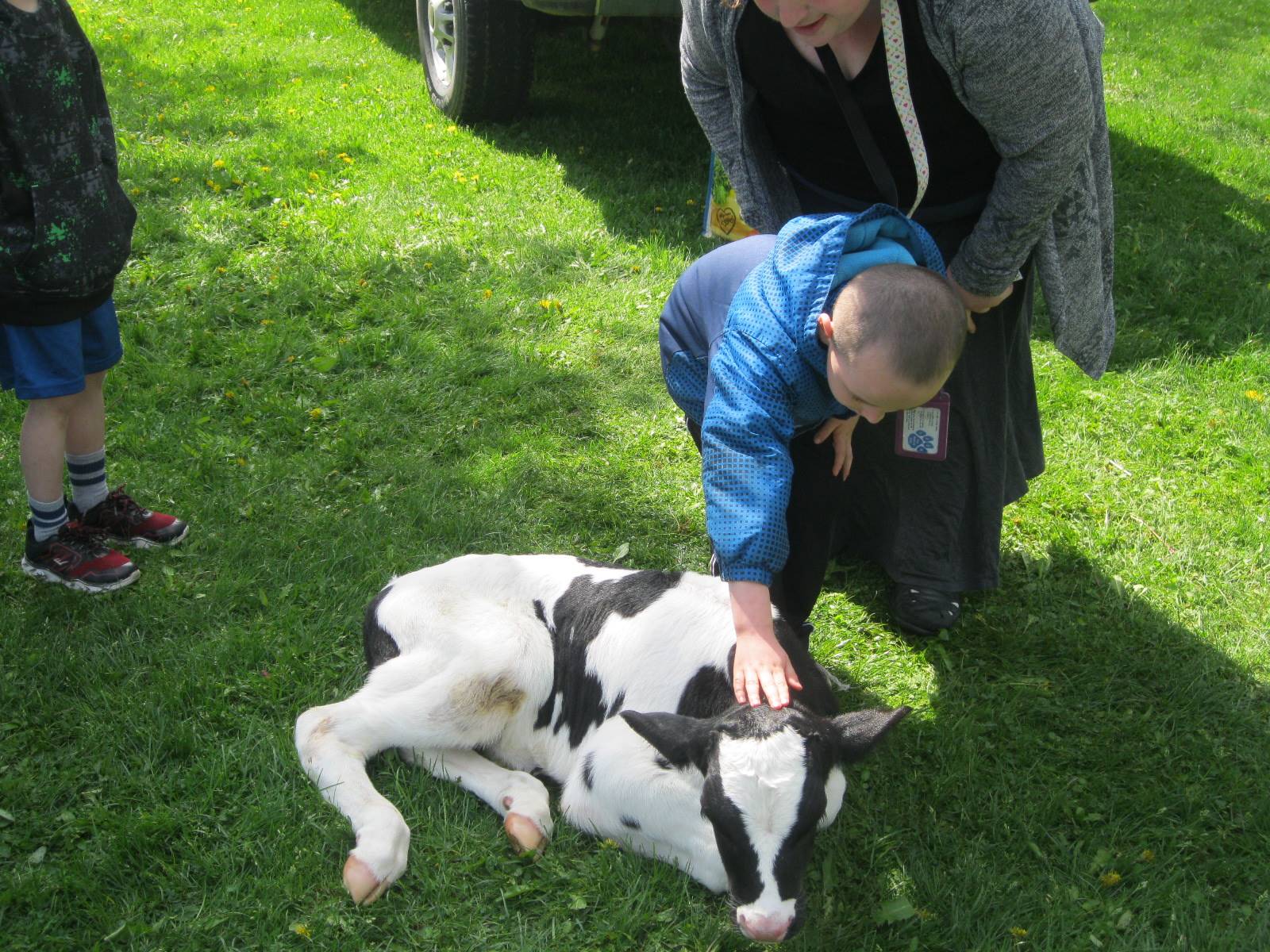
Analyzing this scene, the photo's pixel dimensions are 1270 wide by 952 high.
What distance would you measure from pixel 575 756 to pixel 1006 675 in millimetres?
1403

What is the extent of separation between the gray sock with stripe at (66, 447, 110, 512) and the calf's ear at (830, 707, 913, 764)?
8.56 feet

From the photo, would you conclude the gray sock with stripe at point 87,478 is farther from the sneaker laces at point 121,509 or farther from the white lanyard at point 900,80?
the white lanyard at point 900,80

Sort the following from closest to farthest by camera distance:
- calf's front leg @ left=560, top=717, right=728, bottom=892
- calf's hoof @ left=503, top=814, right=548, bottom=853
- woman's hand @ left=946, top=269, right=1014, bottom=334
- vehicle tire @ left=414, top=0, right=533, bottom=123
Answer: calf's front leg @ left=560, top=717, right=728, bottom=892 < calf's hoof @ left=503, top=814, right=548, bottom=853 < woman's hand @ left=946, top=269, right=1014, bottom=334 < vehicle tire @ left=414, top=0, right=533, bottom=123

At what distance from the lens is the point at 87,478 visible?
3.70 meters

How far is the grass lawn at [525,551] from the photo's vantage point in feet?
8.70

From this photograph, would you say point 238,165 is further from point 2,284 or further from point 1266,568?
point 1266,568

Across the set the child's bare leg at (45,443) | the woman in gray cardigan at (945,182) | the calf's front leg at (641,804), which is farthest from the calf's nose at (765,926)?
the child's bare leg at (45,443)

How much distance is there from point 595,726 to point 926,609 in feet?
3.93

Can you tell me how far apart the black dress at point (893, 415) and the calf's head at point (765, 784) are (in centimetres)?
84

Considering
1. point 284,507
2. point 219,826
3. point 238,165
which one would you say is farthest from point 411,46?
point 219,826

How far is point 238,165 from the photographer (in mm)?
6520

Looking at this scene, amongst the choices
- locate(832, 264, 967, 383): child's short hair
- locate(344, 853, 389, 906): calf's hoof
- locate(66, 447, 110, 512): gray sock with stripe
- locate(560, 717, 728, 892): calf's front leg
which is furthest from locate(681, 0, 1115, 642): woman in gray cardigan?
locate(66, 447, 110, 512): gray sock with stripe

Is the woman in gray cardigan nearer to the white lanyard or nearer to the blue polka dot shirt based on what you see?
the white lanyard

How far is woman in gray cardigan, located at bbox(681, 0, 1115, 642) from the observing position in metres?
2.59
